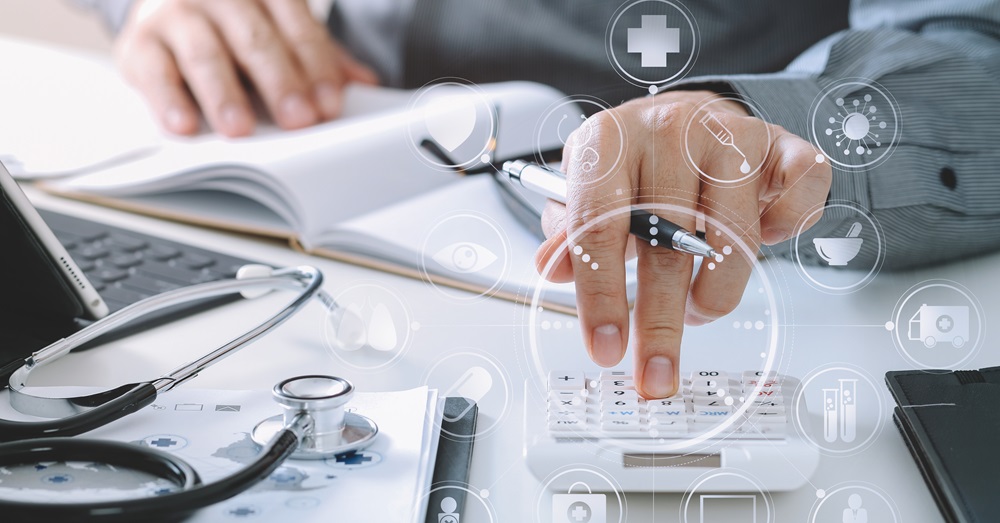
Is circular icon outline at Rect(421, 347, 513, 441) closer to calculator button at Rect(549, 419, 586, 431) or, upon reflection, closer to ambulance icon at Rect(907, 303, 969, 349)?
calculator button at Rect(549, 419, 586, 431)

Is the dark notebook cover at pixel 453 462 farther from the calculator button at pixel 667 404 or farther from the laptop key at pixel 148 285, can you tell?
the laptop key at pixel 148 285

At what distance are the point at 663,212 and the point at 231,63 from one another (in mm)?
609

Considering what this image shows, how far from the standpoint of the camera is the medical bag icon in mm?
299

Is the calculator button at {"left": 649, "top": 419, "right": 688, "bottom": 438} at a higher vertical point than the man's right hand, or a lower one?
lower

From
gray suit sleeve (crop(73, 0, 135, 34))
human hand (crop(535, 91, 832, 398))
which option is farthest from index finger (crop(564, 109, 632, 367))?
gray suit sleeve (crop(73, 0, 135, 34))

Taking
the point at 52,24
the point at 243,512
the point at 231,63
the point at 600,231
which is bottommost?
the point at 243,512

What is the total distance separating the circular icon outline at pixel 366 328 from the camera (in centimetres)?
39

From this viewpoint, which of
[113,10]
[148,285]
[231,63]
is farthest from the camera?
[113,10]

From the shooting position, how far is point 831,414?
1.09 feet

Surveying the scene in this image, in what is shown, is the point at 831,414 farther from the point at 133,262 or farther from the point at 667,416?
the point at 133,262

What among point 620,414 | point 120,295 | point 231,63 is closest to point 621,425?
point 620,414

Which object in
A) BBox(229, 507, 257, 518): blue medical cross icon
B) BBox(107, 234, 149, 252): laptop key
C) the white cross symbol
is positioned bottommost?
BBox(229, 507, 257, 518): blue medical cross icon

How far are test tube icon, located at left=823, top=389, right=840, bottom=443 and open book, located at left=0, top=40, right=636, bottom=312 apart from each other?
0.10 m

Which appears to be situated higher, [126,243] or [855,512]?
[126,243]
